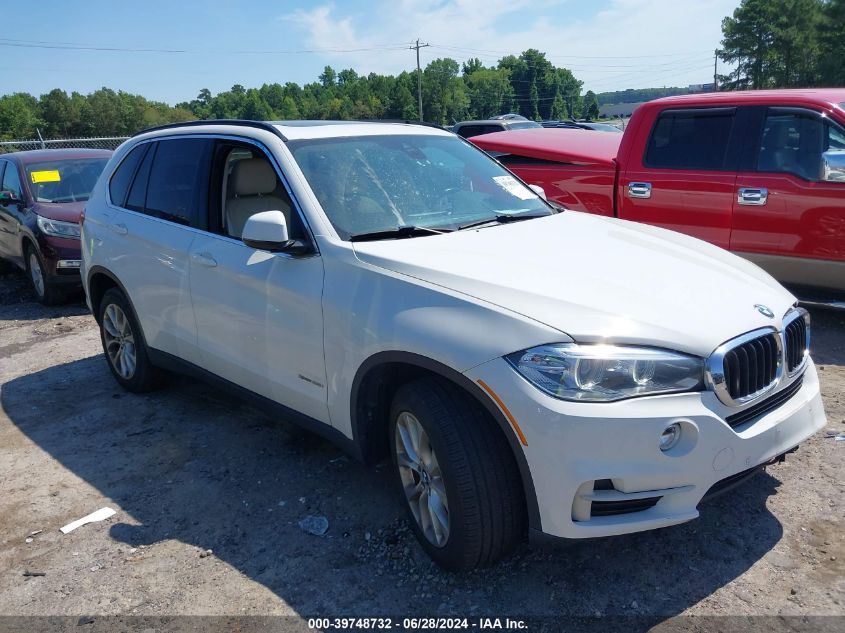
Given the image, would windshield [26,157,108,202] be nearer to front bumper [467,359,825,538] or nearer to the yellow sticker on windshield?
the yellow sticker on windshield

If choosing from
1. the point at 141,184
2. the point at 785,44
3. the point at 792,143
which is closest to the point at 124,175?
the point at 141,184

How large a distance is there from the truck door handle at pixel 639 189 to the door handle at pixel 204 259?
411cm

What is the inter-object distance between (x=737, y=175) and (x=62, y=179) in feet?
25.5

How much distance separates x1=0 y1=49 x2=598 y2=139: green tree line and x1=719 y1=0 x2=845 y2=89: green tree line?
3668cm

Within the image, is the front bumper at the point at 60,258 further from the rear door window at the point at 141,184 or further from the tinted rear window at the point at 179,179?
the tinted rear window at the point at 179,179

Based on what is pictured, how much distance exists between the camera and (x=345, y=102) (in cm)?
11200

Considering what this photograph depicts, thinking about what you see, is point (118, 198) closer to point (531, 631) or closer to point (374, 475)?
point (374, 475)

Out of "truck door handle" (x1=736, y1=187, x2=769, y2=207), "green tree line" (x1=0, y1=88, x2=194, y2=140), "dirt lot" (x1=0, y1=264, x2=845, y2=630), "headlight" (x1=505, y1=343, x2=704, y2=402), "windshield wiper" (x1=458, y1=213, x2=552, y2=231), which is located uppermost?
"green tree line" (x1=0, y1=88, x2=194, y2=140)

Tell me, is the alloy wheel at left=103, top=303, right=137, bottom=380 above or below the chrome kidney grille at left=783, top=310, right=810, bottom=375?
below

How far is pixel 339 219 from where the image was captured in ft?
11.1

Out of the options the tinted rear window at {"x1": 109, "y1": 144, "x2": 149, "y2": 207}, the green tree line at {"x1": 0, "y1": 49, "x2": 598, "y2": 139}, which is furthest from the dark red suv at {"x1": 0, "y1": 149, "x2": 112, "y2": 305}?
the green tree line at {"x1": 0, "y1": 49, "x2": 598, "y2": 139}

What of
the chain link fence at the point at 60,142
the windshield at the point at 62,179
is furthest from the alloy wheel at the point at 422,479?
the chain link fence at the point at 60,142

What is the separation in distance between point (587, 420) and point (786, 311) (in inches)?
47.0

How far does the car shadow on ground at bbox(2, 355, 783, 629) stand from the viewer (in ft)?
9.27
